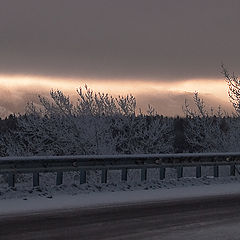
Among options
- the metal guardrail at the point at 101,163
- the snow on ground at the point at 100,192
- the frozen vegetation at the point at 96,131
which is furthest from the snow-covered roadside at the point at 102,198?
the frozen vegetation at the point at 96,131

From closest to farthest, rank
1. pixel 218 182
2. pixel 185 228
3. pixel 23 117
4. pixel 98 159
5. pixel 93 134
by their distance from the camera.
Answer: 1. pixel 185 228
2. pixel 98 159
3. pixel 218 182
4. pixel 93 134
5. pixel 23 117

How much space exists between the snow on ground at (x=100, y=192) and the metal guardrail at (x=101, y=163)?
0.37m

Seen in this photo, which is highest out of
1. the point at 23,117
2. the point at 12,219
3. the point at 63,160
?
the point at 23,117

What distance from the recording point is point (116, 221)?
33.9 feet

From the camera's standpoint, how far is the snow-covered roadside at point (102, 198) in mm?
12289

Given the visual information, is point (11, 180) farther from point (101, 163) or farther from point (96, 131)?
point (96, 131)

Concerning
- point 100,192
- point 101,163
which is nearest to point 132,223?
point 100,192

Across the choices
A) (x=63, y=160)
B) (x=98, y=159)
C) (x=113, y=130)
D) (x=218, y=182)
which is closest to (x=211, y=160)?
(x=218, y=182)

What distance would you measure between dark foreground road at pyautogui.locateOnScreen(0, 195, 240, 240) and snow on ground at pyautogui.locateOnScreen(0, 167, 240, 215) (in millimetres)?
1085

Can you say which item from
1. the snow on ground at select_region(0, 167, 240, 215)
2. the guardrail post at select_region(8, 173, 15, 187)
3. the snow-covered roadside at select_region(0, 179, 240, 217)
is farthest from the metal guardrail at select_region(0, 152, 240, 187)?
the snow-covered roadside at select_region(0, 179, 240, 217)

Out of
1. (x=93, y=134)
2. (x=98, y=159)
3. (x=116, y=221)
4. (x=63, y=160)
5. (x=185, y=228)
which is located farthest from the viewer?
(x=93, y=134)

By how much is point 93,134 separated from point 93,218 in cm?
1915

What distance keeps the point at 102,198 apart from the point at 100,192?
1145mm

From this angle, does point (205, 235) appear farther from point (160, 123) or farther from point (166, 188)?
point (160, 123)
